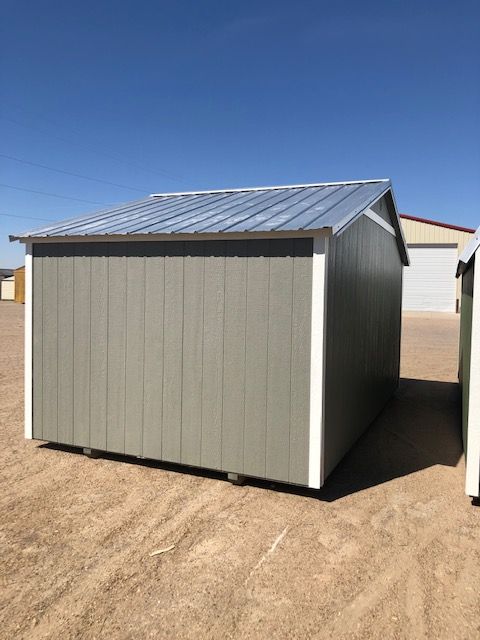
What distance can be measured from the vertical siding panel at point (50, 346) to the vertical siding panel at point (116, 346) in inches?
27.0

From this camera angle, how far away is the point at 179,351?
486 cm

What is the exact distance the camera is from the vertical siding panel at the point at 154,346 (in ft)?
16.2

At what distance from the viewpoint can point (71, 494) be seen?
14.8 feet

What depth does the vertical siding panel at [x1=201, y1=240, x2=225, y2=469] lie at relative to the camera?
4652 mm

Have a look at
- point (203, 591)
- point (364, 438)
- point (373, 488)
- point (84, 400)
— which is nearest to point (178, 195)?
point (84, 400)

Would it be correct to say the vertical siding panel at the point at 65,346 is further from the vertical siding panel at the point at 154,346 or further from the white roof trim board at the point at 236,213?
the vertical siding panel at the point at 154,346

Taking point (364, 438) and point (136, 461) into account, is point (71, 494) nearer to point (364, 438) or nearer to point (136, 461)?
point (136, 461)

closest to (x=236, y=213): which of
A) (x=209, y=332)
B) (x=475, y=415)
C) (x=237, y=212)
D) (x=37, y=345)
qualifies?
(x=237, y=212)

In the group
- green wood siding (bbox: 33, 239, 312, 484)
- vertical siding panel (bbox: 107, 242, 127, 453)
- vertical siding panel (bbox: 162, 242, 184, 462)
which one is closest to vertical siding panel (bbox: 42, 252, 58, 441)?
green wood siding (bbox: 33, 239, 312, 484)

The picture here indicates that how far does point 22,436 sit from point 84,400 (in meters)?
1.38

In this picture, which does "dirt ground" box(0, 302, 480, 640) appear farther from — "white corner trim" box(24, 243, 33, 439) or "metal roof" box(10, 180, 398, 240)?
"metal roof" box(10, 180, 398, 240)

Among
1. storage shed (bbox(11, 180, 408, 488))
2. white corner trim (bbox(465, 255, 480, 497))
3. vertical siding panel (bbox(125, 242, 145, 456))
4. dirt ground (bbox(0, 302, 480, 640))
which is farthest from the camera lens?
vertical siding panel (bbox(125, 242, 145, 456))

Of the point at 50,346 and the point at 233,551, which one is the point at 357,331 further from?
the point at 50,346

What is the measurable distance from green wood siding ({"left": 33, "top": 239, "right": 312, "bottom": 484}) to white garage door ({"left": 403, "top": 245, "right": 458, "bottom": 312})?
25500 millimetres
